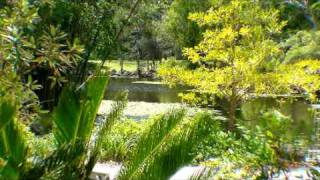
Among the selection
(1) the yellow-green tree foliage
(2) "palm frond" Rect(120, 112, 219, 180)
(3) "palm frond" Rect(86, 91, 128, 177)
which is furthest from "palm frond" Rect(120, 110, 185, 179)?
(1) the yellow-green tree foliage

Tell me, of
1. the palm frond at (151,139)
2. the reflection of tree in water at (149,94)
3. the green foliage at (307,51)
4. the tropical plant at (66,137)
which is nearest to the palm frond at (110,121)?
the tropical plant at (66,137)

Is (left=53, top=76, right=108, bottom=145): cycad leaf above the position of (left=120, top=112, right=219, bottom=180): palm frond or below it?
above

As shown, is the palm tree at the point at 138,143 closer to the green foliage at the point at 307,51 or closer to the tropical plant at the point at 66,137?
the tropical plant at the point at 66,137

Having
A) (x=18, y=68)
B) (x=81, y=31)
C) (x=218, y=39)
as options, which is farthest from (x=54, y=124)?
(x=81, y=31)

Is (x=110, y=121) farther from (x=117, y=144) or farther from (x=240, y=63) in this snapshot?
(x=240, y=63)

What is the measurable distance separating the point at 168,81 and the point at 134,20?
11170 millimetres

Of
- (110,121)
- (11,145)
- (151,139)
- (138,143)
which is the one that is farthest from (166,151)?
(11,145)

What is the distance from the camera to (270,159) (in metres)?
3.20

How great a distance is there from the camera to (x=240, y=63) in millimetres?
9602

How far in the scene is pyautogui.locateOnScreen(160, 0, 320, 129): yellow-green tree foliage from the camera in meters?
9.66

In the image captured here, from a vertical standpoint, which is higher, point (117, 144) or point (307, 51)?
point (307, 51)

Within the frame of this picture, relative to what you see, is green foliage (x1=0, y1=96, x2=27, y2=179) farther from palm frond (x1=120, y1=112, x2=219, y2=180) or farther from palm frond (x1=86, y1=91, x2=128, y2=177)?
palm frond (x1=120, y1=112, x2=219, y2=180)

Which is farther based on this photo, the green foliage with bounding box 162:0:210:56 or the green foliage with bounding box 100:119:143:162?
the green foliage with bounding box 162:0:210:56

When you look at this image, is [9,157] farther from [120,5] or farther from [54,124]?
[120,5]
